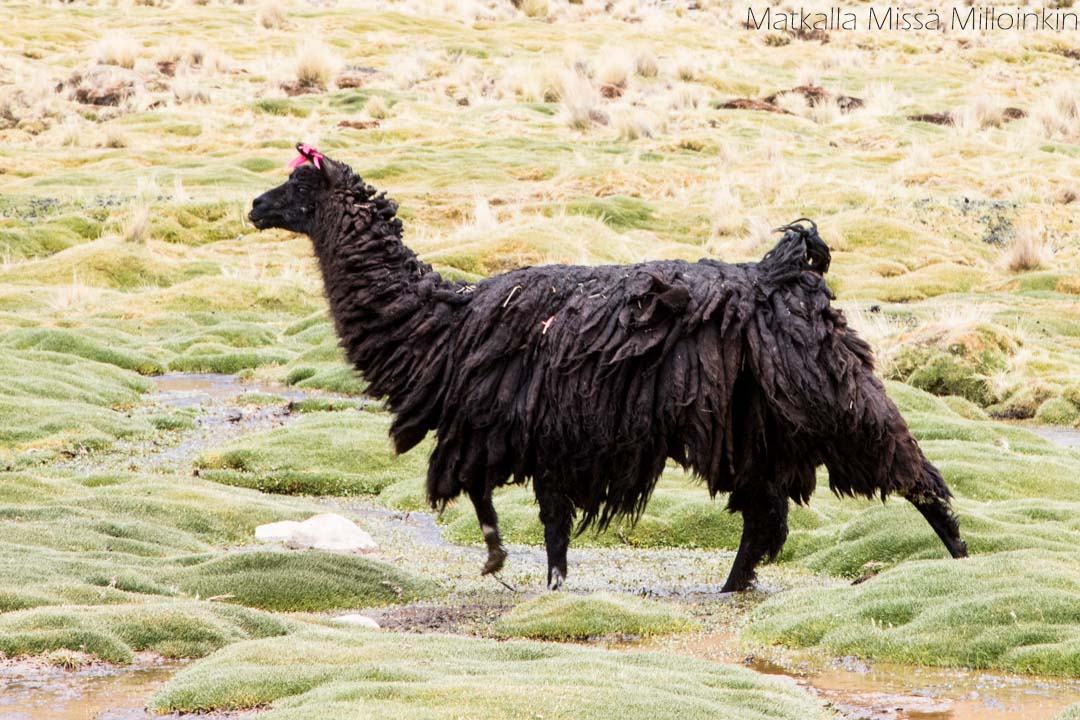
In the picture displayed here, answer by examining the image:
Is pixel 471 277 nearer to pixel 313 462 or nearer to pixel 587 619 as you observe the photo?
pixel 313 462

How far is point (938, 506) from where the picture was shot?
11.2m

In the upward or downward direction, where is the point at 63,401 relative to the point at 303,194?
downward

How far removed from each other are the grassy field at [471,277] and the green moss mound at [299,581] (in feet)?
0.11

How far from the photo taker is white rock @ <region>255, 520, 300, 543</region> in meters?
13.2

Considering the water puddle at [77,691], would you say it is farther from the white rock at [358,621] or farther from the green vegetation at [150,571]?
the white rock at [358,621]

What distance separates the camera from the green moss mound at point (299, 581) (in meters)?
10.9

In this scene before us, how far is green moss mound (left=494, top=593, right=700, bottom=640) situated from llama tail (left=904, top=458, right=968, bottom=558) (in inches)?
81.4

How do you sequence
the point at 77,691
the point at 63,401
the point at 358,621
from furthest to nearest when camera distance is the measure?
the point at 63,401 → the point at 358,621 → the point at 77,691

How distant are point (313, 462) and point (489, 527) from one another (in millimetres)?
5365

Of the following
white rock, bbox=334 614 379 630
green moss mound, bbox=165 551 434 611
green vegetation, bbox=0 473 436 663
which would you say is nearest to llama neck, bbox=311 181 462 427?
green moss mound, bbox=165 551 434 611

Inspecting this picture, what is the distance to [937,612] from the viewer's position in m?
9.45

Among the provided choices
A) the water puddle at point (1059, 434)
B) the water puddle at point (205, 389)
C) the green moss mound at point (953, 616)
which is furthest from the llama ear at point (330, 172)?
the water puddle at point (1059, 434)

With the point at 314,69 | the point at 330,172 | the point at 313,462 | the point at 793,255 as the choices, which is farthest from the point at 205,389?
the point at 314,69

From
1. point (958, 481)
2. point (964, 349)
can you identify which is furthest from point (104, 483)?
point (964, 349)
